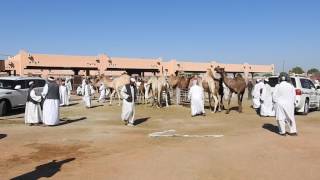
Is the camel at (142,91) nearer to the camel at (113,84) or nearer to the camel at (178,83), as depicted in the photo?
the camel at (113,84)

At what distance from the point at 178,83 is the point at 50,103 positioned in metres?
12.5

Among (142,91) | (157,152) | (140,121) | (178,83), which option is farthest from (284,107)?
(142,91)

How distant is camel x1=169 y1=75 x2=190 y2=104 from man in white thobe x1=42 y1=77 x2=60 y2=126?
1205 centimetres

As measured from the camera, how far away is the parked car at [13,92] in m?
20.5

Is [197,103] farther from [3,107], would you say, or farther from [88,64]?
[88,64]

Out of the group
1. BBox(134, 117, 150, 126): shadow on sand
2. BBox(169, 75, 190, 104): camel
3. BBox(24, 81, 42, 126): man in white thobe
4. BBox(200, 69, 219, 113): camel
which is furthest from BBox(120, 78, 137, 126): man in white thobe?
BBox(169, 75, 190, 104): camel

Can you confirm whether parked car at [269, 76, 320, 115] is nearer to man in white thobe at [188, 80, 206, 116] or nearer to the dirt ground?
the dirt ground

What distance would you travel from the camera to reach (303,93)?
2072cm

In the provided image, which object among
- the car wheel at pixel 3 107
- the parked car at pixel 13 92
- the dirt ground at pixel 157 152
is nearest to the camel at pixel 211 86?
the dirt ground at pixel 157 152

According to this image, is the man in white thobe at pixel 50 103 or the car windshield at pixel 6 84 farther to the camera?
the car windshield at pixel 6 84

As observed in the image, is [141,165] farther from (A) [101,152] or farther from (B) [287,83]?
(B) [287,83]

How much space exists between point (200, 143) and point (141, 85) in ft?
60.4

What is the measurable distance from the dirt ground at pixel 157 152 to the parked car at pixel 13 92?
3531 mm

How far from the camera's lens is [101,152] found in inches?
428
